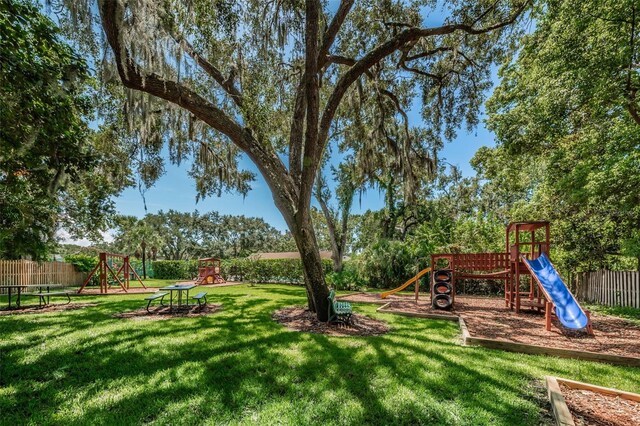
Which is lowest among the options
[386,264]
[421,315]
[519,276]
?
[421,315]

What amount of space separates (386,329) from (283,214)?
2.87m

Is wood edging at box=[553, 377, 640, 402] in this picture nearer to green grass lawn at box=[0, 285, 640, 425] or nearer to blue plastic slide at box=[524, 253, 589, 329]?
green grass lawn at box=[0, 285, 640, 425]

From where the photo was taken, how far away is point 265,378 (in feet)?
9.79

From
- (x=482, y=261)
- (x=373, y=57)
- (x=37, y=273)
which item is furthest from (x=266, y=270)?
A: (x=373, y=57)

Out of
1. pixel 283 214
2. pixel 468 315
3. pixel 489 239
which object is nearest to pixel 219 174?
pixel 283 214

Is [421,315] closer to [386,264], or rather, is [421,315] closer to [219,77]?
[386,264]

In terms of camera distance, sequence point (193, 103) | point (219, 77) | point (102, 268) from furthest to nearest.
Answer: point (102, 268)
point (219, 77)
point (193, 103)

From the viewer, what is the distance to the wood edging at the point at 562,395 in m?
2.09

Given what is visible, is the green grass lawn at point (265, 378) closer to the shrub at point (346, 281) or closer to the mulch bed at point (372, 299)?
the mulch bed at point (372, 299)

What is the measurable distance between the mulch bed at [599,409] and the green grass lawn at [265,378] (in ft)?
0.77

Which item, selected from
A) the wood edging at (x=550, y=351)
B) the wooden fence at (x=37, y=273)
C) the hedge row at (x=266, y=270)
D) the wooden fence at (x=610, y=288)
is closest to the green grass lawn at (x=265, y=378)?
the wood edging at (x=550, y=351)

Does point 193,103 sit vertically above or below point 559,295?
above

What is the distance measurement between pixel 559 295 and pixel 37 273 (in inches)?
691

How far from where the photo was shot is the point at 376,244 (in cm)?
1359
